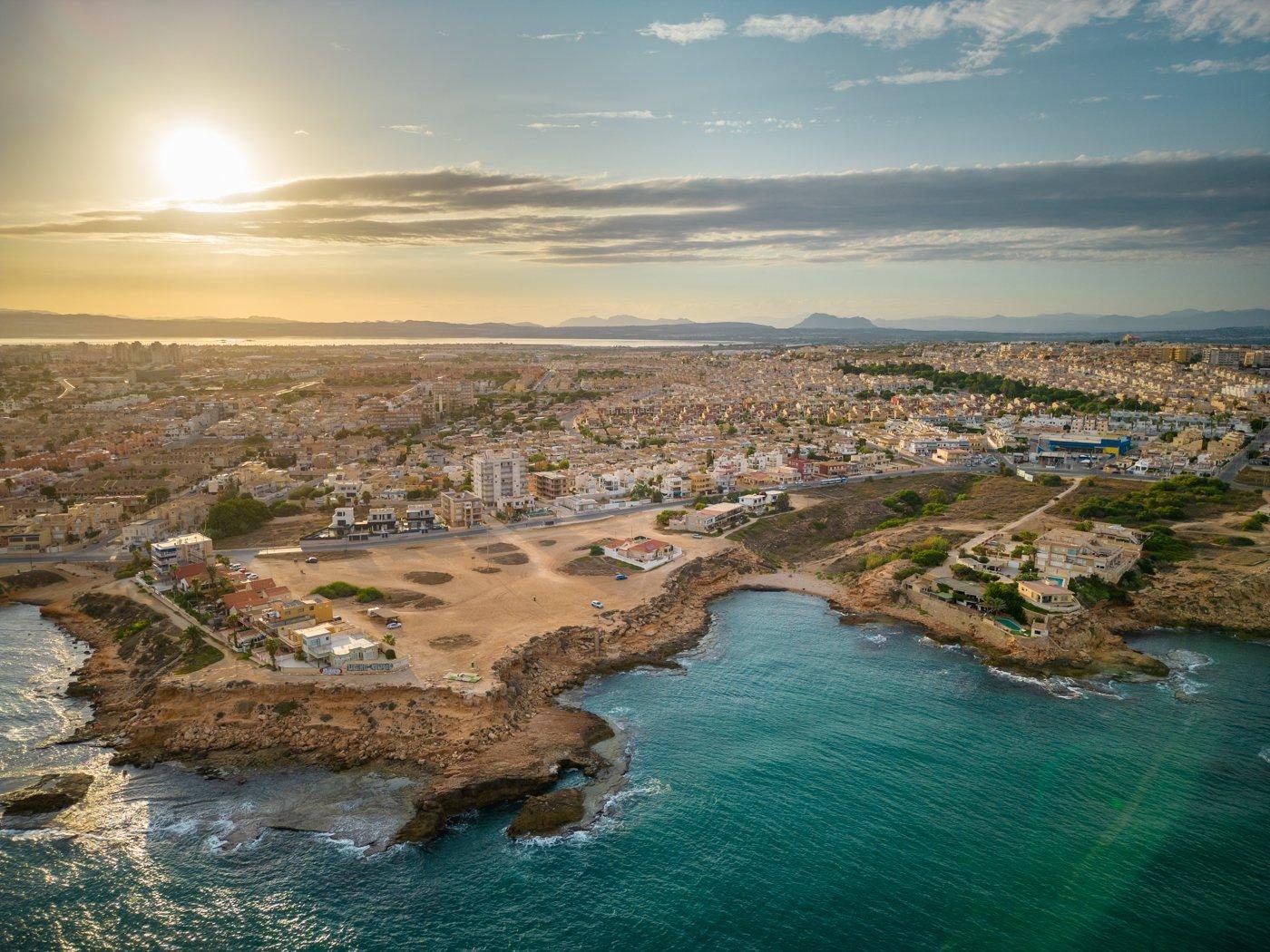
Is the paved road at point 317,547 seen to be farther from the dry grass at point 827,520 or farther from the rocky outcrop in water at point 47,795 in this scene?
the rocky outcrop in water at point 47,795

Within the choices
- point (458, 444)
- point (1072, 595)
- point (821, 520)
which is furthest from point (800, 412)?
point (1072, 595)

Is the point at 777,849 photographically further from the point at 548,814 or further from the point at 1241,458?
the point at 1241,458

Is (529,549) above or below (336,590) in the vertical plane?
below

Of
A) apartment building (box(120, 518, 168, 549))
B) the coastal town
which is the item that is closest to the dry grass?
the coastal town

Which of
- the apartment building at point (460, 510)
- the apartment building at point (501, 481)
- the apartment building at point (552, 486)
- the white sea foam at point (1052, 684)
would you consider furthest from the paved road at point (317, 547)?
the white sea foam at point (1052, 684)

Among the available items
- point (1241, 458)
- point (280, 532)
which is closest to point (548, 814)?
point (280, 532)

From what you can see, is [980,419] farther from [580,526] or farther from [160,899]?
[160,899]

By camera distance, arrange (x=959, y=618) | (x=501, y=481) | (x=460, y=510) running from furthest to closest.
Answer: (x=501, y=481) → (x=460, y=510) → (x=959, y=618)
